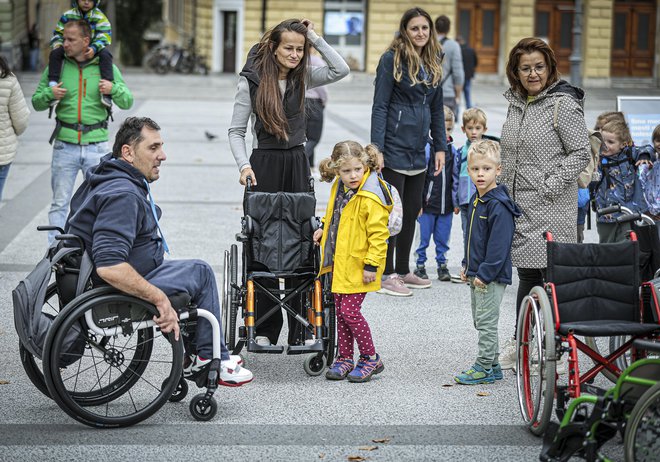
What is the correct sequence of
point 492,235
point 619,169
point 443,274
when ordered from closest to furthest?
1. point 492,235
2. point 619,169
3. point 443,274

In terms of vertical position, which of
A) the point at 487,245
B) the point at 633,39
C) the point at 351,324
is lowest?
the point at 351,324

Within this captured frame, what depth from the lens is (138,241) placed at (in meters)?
5.27

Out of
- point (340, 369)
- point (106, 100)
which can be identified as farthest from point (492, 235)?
point (106, 100)

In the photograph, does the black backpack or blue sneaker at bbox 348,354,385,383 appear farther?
blue sneaker at bbox 348,354,385,383

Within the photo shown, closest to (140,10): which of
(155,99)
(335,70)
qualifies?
(155,99)

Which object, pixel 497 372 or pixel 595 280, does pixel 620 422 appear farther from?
pixel 497 372

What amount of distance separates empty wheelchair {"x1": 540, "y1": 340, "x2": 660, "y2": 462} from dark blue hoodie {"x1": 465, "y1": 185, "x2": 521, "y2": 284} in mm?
1425

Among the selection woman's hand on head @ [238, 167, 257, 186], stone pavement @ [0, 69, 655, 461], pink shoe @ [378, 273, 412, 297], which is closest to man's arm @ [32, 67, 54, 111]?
stone pavement @ [0, 69, 655, 461]

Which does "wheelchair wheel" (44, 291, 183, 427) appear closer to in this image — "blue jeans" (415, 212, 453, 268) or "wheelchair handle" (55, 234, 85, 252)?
"wheelchair handle" (55, 234, 85, 252)

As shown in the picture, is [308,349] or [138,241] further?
[308,349]

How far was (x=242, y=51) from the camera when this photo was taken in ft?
134

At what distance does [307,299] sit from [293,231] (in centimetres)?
48

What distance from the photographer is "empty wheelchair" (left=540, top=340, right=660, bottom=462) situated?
4.07 m

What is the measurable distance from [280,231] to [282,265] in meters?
0.19
